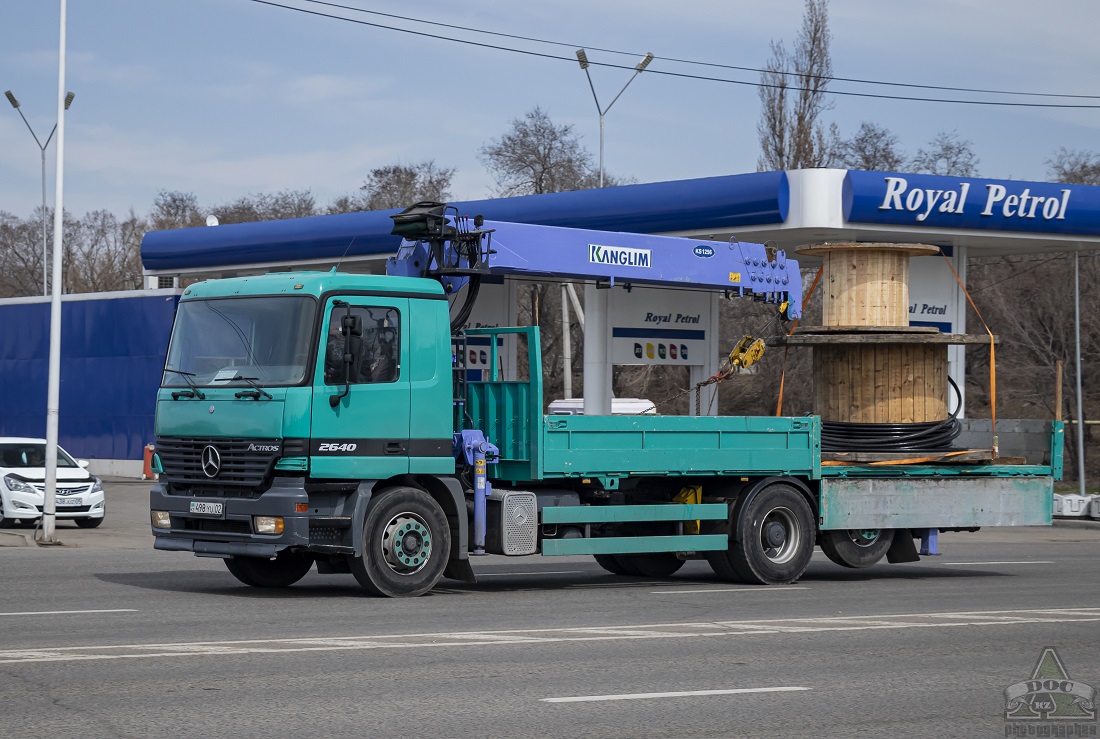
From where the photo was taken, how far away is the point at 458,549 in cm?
1380

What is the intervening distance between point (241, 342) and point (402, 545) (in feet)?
7.86

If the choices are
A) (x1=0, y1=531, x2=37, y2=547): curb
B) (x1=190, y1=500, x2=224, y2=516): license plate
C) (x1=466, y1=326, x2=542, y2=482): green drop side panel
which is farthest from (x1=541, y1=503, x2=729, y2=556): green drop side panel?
(x1=0, y1=531, x2=37, y2=547): curb

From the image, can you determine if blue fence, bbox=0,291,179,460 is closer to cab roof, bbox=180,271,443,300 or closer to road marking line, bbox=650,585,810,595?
cab roof, bbox=180,271,443,300

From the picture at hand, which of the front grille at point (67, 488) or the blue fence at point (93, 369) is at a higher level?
the blue fence at point (93, 369)

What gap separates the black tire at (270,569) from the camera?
14.7 meters

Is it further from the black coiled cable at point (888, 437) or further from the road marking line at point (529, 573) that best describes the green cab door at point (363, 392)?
the black coiled cable at point (888, 437)

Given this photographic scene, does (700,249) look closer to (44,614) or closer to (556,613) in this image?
(556,613)

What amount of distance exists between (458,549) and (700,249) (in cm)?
461

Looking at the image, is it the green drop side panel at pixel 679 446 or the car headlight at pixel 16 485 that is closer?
the green drop side panel at pixel 679 446

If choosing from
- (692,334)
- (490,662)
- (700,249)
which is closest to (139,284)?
(692,334)

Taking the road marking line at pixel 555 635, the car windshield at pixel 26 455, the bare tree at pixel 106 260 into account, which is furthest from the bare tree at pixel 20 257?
the road marking line at pixel 555 635

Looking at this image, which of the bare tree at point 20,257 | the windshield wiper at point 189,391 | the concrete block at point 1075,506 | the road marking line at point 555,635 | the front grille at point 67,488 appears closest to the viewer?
the road marking line at point 555,635

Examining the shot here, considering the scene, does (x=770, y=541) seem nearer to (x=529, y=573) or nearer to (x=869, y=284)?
(x=529, y=573)

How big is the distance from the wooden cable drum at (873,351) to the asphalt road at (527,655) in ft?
6.94
